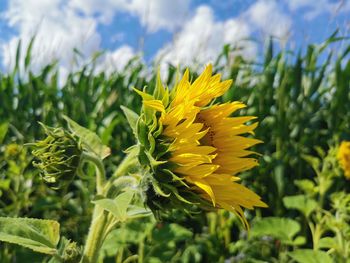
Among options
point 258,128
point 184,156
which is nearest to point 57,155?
point 184,156

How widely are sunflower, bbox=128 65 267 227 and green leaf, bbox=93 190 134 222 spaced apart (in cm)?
4

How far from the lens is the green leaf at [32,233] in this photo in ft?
2.27

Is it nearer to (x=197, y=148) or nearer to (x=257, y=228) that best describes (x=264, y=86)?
(x=257, y=228)

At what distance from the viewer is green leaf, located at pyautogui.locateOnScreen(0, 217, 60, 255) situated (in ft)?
2.27

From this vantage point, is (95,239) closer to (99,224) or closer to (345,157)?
(99,224)

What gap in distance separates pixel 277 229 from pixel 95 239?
1.16m

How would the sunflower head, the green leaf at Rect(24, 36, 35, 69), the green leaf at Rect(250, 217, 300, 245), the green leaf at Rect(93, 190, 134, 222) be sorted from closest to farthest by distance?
1. the green leaf at Rect(93, 190, 134, 222)
2. the sunflower head
3. the green leaf at Rect(250, 217, 300, 245)
4. the green leaf at Rect(24, 36, 35, 69)

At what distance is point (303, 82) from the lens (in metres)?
3.20

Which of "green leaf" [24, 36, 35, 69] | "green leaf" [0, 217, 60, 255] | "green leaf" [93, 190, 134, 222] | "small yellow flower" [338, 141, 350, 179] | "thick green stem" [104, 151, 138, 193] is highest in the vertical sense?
"green leaf" [24, 36, 35, 69]

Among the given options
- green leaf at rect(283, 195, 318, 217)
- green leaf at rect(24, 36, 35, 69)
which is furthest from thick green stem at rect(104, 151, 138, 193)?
green leaf at rect(24, 36, 35, 69)

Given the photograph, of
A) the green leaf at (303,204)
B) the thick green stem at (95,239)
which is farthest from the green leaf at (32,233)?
the green leaf at (303,204)

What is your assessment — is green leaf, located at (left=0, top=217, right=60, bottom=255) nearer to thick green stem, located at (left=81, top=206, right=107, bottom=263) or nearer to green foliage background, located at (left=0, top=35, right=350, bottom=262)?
thick green stem, located at (left=81, top=206, right=107, bottom=263)

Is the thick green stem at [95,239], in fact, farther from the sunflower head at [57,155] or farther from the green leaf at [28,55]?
the green leaf at [28,55]

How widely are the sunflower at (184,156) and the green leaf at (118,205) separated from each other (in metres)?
0.04
